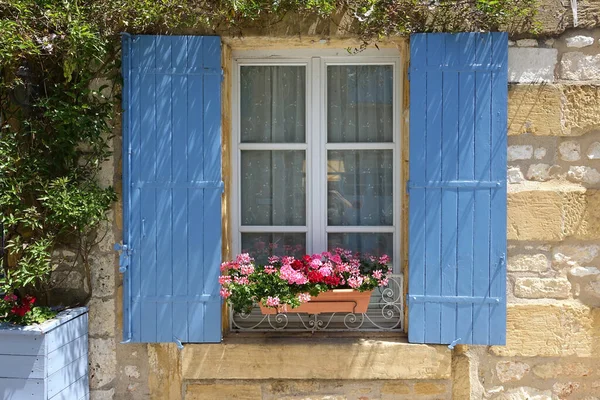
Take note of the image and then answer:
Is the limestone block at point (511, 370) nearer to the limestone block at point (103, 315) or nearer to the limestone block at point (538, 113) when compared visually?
the limestone block at point (538, 113)

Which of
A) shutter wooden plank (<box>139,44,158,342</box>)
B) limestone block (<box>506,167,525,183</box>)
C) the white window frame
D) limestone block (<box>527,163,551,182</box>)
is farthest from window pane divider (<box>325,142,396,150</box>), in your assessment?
shutter wooden plank (<box>139,44,158,342</box>)

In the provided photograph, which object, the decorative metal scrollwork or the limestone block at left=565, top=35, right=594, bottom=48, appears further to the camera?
the decorative metal scrollwork

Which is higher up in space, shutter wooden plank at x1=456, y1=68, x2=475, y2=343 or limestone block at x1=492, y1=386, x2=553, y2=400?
shutter wooden plank at x1=456, y1=68, x2=475, y2=343

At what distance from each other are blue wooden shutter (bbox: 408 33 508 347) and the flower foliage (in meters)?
0.33

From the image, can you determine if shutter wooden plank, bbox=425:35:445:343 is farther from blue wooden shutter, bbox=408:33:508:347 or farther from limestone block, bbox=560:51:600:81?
limestone block, bbox=560:51:600:81

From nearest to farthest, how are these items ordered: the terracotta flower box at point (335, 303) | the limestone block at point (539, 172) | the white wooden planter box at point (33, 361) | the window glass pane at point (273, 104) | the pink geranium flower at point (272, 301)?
the white wooden planter box at point (33, 361) → the pink geranium flower at point (272, 301) → the terracotta flower box at point (335, 303) → the limestone block at point (539, 172) → the window glass pane at point (273, 104)


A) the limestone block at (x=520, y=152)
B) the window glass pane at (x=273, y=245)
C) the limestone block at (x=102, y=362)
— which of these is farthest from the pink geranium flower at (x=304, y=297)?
the limestone block at (x=520, y=152)

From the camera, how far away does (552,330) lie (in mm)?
3158

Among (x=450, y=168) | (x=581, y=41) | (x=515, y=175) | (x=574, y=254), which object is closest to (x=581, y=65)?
(x=581, y=41)

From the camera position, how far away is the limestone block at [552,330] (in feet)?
10.3

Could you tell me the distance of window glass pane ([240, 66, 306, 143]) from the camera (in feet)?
11.2

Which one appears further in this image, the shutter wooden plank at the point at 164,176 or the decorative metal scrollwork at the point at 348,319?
the decorative metal scrollwork at the point at 348,319

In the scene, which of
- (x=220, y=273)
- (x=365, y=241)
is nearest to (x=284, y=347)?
(x=220, y=273)

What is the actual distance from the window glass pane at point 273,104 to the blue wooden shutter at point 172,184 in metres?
0.31
